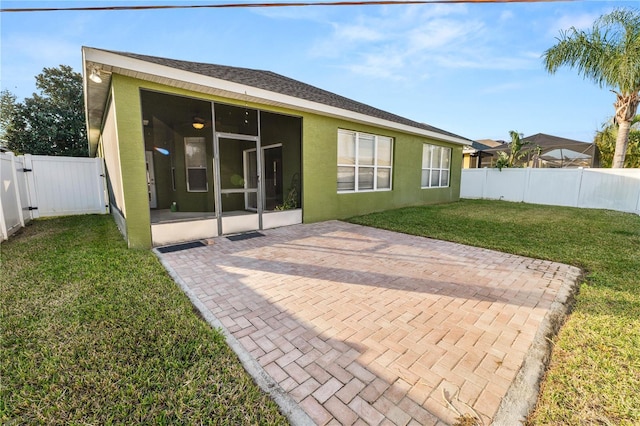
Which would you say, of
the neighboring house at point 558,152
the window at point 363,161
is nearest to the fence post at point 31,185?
the window at point 363,161

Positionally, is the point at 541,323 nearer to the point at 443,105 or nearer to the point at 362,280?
the point at 362,280

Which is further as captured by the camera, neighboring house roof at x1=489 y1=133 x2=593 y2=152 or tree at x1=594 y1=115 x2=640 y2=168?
neighboring house roof at x1=489 y1=133 x2=593 y2=152

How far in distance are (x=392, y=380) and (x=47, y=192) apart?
11.5 metres

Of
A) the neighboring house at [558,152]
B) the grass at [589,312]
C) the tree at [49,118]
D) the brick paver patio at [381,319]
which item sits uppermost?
the tree at [49,118]

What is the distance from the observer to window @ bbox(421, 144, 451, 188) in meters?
11.4

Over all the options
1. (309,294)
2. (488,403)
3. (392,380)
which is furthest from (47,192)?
(488,403)

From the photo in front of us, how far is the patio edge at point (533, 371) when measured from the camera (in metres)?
1.65

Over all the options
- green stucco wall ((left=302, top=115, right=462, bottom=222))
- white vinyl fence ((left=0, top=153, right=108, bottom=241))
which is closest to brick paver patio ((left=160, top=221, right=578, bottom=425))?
green stucco wall ((left=302, top=115, right=462, bottom=222))

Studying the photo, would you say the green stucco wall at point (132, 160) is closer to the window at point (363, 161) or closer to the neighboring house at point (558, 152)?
the window at point (363, 161)

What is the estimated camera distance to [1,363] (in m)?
1.98

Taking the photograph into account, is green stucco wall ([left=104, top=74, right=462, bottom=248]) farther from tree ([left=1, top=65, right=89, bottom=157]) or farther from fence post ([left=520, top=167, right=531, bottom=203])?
tree ([left=1, top=65, right=89, bottom=157])

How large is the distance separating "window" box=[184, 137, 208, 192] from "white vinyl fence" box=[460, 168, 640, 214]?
14496mm

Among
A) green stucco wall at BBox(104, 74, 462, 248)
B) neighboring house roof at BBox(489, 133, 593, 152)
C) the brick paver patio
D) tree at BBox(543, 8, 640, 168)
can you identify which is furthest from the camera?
neighboring house roof at BBox(489, 133, 593, 152)

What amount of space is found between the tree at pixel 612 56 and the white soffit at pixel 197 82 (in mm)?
9615
